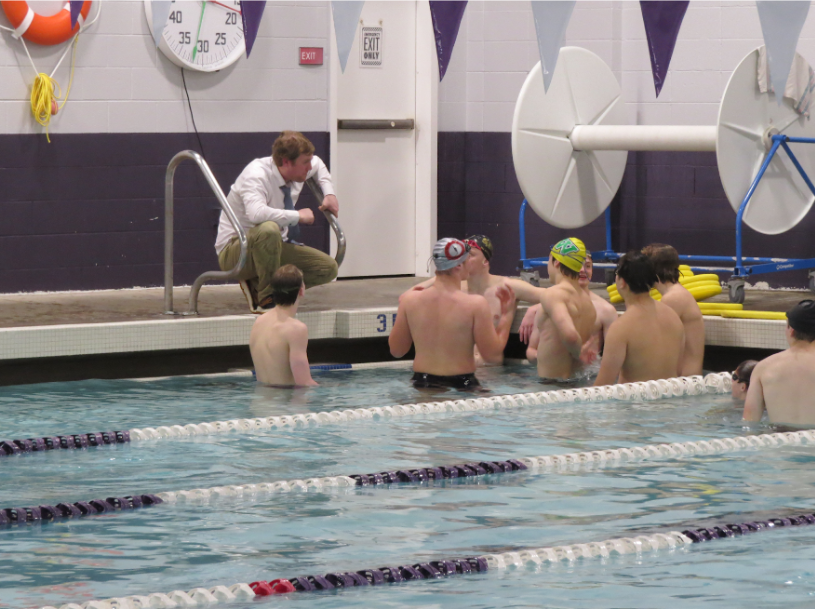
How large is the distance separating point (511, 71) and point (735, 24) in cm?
191

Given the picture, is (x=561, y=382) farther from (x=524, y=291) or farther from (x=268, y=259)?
(x=268, y=259)

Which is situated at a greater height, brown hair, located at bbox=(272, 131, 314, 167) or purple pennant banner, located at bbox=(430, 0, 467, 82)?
purple pennant banner, located at bbox=(430, 0, 467, 82)

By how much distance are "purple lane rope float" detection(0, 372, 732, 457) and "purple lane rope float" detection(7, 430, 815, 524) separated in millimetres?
1099

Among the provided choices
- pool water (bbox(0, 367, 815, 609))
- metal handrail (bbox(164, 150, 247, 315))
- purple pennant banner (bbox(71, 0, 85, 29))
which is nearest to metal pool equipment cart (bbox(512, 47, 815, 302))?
pool water (bbox(0, 367, 815, 609))

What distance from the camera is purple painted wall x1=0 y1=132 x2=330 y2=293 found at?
9.70 meters

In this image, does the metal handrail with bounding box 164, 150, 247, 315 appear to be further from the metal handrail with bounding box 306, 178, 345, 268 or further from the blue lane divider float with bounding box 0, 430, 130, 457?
the blue lane divider float with bounding box 0, 430, 130, 457

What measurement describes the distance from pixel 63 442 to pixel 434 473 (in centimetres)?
183

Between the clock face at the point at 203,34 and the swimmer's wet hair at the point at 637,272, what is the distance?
14.0 feet

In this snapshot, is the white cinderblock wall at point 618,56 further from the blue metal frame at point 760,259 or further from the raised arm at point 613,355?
the raised arm at point 613,355

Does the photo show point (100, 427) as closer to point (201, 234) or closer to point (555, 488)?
point (555, 488)

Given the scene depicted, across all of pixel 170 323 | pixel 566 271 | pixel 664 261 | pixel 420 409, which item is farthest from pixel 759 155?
pixel 170 323

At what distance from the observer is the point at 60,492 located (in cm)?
541

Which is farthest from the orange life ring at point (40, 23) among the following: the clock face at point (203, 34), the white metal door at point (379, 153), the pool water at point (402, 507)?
the pool water at point (402, 507)

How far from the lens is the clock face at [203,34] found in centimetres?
1002
